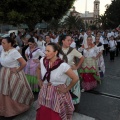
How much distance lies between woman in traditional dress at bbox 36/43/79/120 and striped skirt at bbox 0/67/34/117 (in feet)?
3.80

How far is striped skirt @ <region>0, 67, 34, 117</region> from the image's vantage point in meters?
4.37

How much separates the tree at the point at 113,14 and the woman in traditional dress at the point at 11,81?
39.8 metres

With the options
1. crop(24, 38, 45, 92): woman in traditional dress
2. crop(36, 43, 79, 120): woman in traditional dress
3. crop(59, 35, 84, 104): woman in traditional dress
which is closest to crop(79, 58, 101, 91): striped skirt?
crop(24, 38, 45, 92): woman in traditional dress

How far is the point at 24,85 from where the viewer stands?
14.9 feet

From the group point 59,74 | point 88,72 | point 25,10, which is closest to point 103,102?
point 88,72

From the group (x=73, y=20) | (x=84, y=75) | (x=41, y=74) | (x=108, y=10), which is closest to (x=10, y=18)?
(x=84, y=75)

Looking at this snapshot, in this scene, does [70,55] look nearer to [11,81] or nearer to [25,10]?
[11,81]

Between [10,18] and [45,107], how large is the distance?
11636 millimetres

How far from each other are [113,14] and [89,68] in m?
38.2

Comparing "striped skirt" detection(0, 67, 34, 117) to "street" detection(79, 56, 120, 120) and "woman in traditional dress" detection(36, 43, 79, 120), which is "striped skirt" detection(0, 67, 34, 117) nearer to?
"woman in traditional dress" detection(36, 43, 79, 120)

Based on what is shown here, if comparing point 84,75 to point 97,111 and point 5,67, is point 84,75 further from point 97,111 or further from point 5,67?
point 5,67

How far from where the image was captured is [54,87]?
3250mm

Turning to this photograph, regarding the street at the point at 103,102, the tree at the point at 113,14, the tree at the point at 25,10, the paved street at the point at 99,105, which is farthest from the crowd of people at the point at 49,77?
the tree at the point at 113,14

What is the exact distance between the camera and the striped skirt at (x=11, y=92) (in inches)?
172
